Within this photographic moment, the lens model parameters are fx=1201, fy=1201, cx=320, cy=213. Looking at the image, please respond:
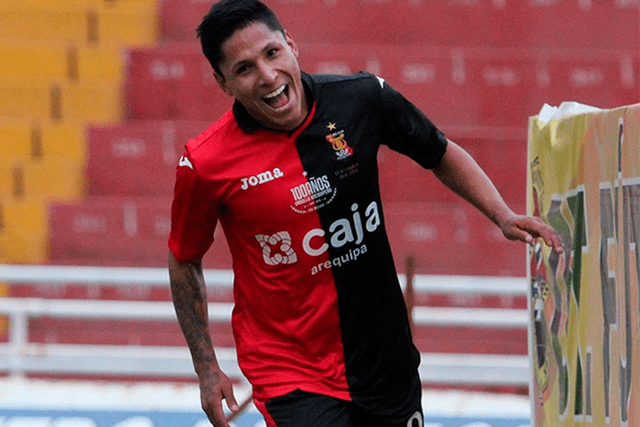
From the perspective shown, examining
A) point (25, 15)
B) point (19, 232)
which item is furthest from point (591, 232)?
point (25, 15)

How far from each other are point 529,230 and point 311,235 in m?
0.63

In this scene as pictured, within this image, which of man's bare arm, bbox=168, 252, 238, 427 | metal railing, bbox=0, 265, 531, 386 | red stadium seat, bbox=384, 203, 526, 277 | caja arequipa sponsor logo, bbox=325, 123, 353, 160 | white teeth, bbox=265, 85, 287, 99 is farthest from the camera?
red stadium seat, bbox=384, 203, 526, 277

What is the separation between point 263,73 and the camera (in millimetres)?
3068

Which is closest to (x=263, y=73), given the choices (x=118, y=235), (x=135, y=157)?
(x=118, y=235)

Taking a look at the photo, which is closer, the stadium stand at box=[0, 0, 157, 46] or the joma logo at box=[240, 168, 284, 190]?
the joma logo at box=[240, 168, 284, 190]

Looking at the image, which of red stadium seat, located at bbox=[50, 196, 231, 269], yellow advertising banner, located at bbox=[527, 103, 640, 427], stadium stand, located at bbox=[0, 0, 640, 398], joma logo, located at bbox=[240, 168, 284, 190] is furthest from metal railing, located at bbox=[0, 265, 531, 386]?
joma logo, located at bbox=[240, 168, 284, 190]

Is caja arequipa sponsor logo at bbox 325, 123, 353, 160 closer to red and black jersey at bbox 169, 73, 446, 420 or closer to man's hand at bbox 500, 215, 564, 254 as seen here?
red and black jersey at bbox 169, 73, 446, 420

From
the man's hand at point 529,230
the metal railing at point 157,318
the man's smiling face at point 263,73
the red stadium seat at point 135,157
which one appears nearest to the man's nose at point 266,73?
the man's smiling face at point 263,73

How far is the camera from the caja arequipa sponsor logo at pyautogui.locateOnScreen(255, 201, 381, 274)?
318 centimetres

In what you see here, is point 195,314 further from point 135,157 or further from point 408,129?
point 135,157

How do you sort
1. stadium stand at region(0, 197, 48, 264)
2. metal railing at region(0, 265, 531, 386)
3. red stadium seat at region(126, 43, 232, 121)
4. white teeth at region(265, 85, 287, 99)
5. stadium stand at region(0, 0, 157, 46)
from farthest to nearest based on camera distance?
stadium stand at region(0, 0, 157, 46)
red stadium seat at region(126, 43, 232, 121)
stadium stand at region(0, 197, 48, 264)
metal railing at region(0, 265, 531, 386)
white teeth at region(265, 85, 287, 99)

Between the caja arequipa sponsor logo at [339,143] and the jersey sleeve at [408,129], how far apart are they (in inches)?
6.1

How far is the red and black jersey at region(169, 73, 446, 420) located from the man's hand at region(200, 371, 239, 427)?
0.09 meters

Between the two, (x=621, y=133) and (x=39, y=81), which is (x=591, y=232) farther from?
(x=39, y=81)
